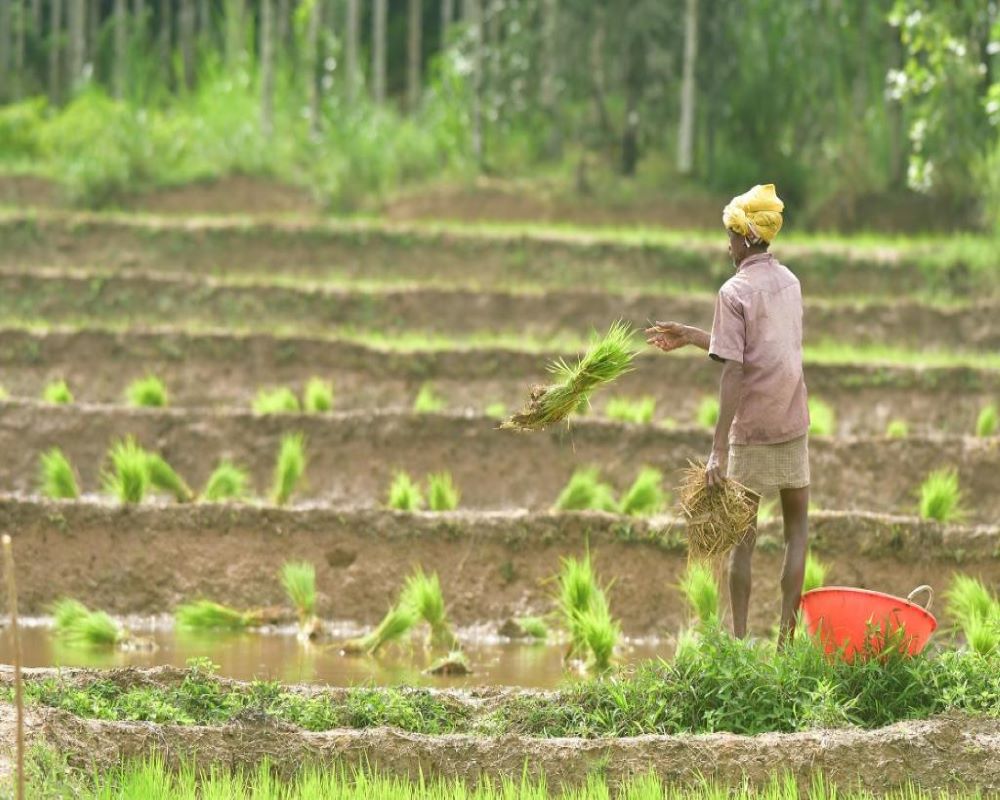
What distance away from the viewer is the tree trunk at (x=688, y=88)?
20.2 metres

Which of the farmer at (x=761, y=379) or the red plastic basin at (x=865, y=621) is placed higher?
the farmer at (x=761, y=379)

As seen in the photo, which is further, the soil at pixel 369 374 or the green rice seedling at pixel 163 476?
the soil at pixel 369 374

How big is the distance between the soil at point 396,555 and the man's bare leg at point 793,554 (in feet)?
8.15

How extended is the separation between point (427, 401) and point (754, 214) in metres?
6.71

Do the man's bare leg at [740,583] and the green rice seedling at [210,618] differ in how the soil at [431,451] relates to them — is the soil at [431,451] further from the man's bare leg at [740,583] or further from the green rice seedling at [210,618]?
the man's bare leg at [740,583]

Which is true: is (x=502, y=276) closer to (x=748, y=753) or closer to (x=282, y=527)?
(x=282, y=527)

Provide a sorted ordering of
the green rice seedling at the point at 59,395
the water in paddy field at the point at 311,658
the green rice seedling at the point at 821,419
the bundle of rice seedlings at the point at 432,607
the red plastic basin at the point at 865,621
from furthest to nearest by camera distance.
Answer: the green rice seedling at the point at 59,395 → the green rice seedling at the point at 821,419 → the bundle of rice seedlings at the point at 432,607 → the water in paddy field at the point at 311,658 → the red plastic basin at the point at 865,621

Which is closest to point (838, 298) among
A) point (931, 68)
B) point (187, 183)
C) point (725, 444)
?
point (931, 68)

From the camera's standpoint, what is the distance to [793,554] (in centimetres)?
654

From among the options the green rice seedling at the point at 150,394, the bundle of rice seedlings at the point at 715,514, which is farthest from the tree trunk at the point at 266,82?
the bundle of rice seedlings at the point at 715,514

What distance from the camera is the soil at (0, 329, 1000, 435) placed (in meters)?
13.6

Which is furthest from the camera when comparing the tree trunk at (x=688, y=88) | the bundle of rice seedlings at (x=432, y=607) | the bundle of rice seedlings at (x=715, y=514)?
the tree trunk at (x=688, y=88)

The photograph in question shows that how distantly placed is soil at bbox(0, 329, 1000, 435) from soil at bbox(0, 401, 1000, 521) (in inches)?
75.3

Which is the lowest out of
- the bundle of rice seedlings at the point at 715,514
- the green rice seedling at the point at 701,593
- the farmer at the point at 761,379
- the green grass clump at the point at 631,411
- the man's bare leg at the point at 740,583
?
the green grass clump at the point at 631,411
